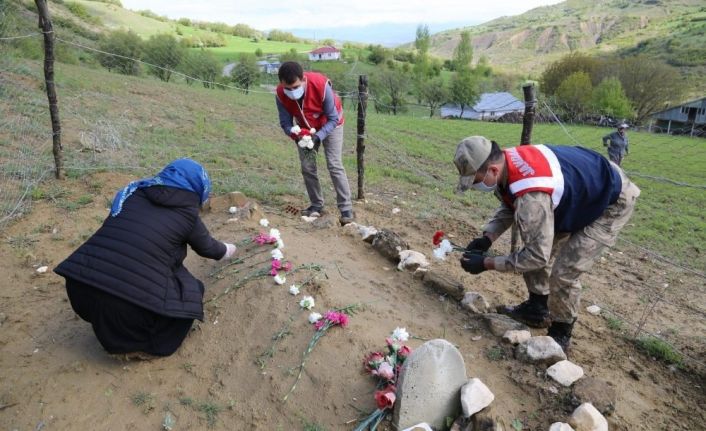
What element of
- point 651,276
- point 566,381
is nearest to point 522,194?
point 566,381

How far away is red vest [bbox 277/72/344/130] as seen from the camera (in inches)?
180

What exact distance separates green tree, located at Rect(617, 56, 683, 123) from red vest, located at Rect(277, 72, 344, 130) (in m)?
50.2

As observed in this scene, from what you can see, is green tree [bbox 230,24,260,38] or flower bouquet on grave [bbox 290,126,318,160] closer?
flower bouquet on grave [bbox 290,126,318,160]

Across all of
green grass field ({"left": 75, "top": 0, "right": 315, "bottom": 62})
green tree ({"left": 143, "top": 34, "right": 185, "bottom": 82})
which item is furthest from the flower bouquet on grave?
green grass field ({"left": 75, "top": 0, "right": 315, "bottom": 62})

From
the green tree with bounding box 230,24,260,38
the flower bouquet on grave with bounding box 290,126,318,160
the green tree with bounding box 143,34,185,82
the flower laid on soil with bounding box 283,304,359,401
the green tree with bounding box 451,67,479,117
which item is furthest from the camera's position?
the green tree with bounding box 230,24,260,38

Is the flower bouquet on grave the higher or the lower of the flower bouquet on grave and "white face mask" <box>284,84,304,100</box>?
the lower

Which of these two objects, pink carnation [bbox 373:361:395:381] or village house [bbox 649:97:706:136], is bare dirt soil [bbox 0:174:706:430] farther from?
village house [bbox 649:97:706:136]

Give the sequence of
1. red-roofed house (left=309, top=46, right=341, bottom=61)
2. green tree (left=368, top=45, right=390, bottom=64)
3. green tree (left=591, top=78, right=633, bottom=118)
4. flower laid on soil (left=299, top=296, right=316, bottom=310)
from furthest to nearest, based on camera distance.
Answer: green tree (left=368, top=45, right=390, bottom=64)
red-roofed house (left=309, top=46, right=341, bottom=61)
green tree (left=591, top=78, right=633, bottom=118)
flower laid on soil (left=299, top=296, right=316, bottom=310)

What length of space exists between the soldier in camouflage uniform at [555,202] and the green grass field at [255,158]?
107 inches

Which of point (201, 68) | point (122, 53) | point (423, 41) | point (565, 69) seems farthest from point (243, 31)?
point (122, 53)

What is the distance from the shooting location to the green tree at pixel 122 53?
85.3 ft

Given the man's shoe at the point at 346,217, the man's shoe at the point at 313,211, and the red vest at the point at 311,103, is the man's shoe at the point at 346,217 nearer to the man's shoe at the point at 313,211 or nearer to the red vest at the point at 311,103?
the man's shoe at the point at 313,211

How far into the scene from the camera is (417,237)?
5332 mm

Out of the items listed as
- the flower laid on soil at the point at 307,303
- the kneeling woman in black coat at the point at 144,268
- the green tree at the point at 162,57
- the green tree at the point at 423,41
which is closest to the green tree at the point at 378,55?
the green tree at the point at 423,41
